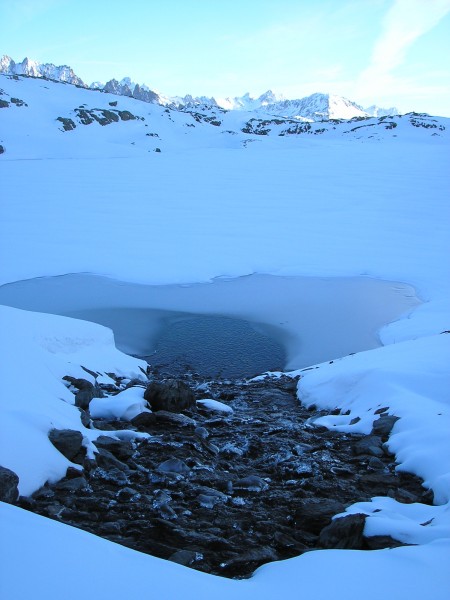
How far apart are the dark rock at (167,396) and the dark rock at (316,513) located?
3.00 metres

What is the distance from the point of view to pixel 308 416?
26.2 feet

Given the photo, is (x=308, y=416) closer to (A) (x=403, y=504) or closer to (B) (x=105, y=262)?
(A) (x=403, y=504)

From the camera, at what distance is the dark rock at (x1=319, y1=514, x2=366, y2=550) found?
3.82m

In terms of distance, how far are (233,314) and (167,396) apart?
613cm

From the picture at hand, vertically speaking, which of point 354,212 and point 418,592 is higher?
point 354,212

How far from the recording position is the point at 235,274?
Result: 645 inches

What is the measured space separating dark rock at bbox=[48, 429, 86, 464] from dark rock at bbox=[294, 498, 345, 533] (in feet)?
7.63

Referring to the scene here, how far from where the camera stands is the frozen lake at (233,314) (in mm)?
11305

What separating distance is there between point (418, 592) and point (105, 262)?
15221 millimetres

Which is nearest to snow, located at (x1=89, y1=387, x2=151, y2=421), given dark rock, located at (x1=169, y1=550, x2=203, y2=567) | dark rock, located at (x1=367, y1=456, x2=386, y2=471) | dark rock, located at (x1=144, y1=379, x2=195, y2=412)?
dark rock, located at (x1=144, y1=379, x2=195, y2=412)

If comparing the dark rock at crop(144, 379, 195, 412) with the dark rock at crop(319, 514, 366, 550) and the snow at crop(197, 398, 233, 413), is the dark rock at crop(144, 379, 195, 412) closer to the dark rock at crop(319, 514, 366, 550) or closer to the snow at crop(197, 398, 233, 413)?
the snow at crop(197, 398, 233, 413)

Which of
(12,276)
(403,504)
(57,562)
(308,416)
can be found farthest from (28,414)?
(12,276)

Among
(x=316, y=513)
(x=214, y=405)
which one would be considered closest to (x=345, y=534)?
(x=316, y=513)

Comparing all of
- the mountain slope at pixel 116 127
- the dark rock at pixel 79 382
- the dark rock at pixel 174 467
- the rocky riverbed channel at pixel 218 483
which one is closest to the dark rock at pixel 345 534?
the rocky riverbed channel at pixel 218 483
